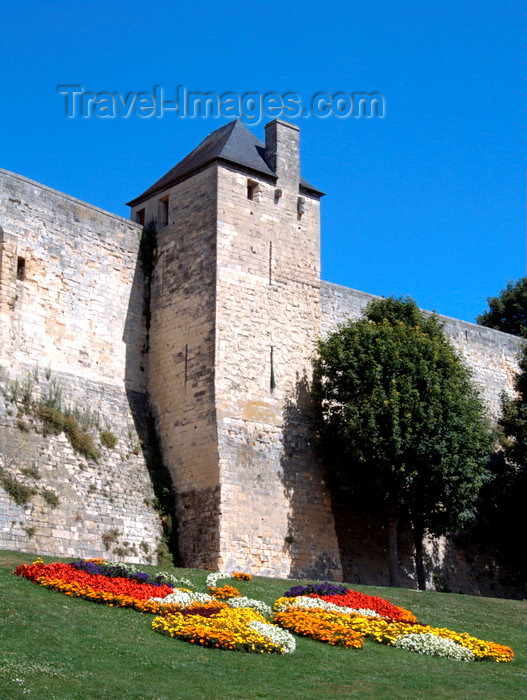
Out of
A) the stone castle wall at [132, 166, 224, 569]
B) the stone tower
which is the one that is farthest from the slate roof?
the stone castle wall at [132, 166, 224, 569]

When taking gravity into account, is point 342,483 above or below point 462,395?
below

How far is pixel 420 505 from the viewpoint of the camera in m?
24.7

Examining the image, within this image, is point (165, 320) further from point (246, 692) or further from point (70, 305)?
point (246, 692)

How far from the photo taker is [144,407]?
24.8 meters

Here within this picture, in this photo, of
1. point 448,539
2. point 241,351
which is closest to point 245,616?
point 241,351

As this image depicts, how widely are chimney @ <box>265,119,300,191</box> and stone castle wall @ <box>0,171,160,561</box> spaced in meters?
4.05

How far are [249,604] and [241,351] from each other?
8.68 meters

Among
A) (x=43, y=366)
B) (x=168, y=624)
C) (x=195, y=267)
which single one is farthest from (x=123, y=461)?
(x=168, y=624)

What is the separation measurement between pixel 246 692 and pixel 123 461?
12.5 meters

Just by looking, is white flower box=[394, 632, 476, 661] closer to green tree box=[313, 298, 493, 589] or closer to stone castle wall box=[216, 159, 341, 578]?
stone castle wall box=[216, 159, 341, 578]

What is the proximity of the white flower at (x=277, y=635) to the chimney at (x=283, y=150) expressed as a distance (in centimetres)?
1436

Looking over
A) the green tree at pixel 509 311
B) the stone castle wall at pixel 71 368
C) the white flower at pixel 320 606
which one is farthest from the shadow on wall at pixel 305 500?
the green tree at pixel 509 311

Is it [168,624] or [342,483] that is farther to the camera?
[342,483]

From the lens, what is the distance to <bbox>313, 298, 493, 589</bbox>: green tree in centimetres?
2394
